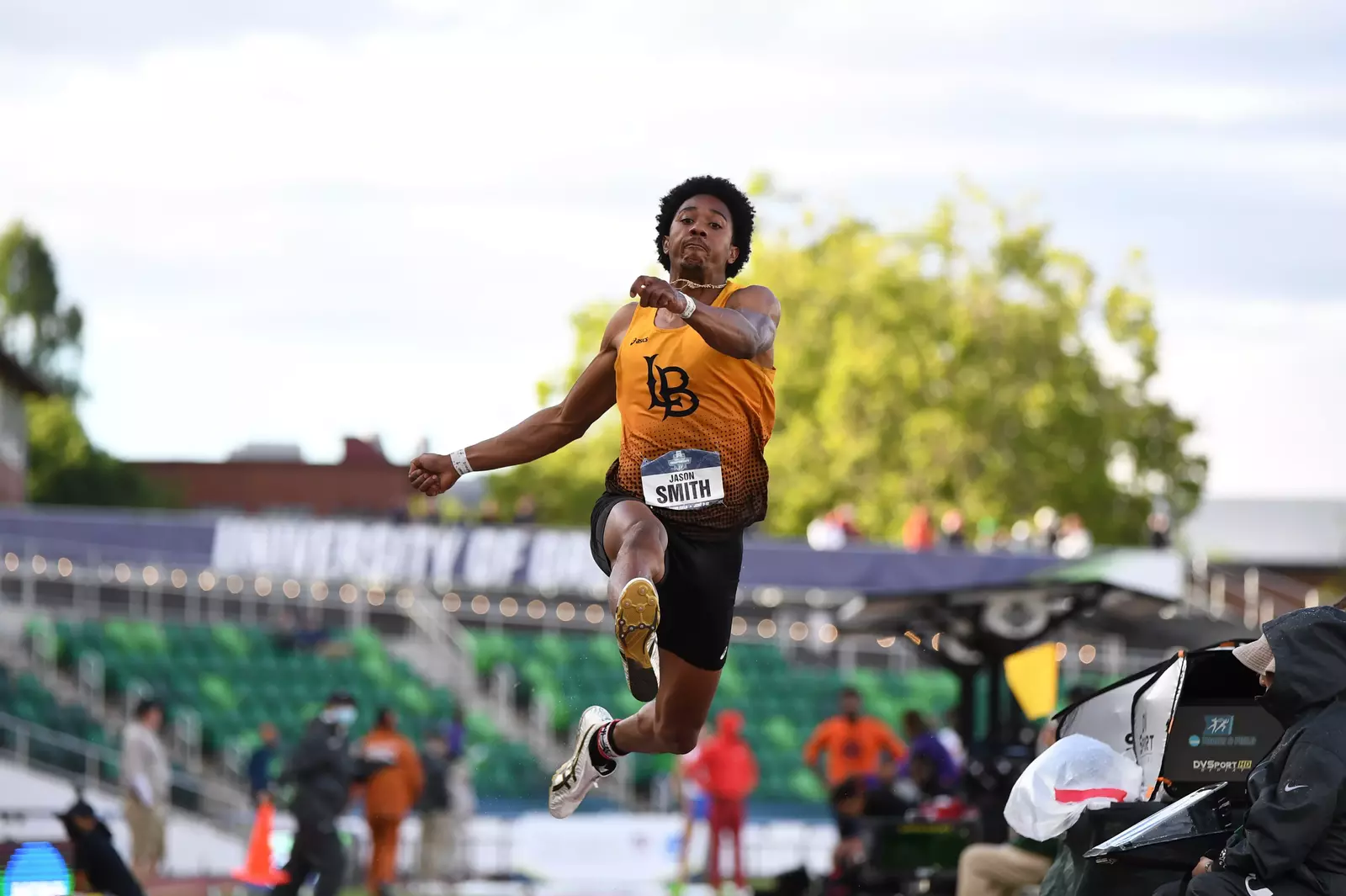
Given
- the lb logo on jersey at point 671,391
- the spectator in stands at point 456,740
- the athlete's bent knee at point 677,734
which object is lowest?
the spectator in stands at point 456,740

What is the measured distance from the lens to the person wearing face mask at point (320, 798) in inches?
538

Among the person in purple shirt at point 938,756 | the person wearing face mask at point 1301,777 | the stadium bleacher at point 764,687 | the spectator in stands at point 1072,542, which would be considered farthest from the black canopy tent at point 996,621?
the stadium bleacher at point 764,687

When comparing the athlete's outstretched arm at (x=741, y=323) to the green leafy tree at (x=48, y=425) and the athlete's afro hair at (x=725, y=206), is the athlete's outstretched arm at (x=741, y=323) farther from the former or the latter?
the green leafy tree at (x=48, y=425)

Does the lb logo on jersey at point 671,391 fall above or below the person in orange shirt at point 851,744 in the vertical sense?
above

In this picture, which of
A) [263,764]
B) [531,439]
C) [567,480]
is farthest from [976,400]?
[531,439]

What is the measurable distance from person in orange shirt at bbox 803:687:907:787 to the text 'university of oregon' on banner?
34.8 feet

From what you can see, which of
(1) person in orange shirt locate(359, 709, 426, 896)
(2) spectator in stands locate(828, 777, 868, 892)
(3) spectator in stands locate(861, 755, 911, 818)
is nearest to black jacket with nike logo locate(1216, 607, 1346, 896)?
(2) spectator in stands locate(828, 777, 868, 892)

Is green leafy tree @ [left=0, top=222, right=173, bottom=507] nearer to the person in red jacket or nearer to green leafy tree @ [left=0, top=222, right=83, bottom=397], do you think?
green leafy tree @ [left=0, top=222, right=83, bottom=397]

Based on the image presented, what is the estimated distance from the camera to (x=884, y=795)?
13.1 metres

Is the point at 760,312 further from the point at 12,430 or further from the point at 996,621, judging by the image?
the point at 12,430

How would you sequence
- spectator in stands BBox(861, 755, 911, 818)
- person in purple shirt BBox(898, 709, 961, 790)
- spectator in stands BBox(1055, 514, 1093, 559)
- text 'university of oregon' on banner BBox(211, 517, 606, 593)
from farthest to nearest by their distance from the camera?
text 'university of oregon' on banner BBox(211, 517, 606, 593) → spectator in stands BBox(1055, 514, 1093, 559) → person in purple shirt BBox(898, 709, 961, 790) → spectator in stands BBox(861, 755, 911, 818)

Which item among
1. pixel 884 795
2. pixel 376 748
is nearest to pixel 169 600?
pixel 376 748

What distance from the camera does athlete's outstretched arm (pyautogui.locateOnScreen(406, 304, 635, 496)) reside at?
263 inches

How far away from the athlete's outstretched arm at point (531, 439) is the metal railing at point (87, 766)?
50.1 feet
